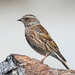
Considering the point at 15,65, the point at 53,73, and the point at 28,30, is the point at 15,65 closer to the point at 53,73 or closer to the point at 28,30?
the point at 53,73

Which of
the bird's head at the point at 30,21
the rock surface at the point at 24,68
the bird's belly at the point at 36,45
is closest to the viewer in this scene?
the rock surface at the point at 24,68

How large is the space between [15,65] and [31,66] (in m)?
0.10

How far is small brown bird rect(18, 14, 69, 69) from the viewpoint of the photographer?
236 centimetres

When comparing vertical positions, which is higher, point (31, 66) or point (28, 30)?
point (28, 30)

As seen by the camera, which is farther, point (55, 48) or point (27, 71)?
point (55, 48)

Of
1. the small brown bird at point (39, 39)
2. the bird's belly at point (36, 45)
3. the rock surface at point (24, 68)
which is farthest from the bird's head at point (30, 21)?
the rock surface at point (24, 68)

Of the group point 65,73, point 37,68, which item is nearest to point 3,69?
point 37,68

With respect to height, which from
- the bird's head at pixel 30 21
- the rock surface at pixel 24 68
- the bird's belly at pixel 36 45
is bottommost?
the rock surface at pixel 24 68

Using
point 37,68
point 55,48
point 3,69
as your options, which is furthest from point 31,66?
point 55,48

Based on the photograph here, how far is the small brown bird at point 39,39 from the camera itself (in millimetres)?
2355

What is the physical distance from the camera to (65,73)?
6.41ft

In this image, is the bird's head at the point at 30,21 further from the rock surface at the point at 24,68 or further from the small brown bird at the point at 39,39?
the rock surface at the point at 24,68

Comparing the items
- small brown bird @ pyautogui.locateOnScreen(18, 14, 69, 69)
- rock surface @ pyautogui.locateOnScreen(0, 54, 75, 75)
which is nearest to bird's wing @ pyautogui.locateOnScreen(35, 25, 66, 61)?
small brown bird @ pyautogui.locateOnScreen(18, 14, 69, 69)

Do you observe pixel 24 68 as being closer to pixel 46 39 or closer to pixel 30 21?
pixel 46 39
